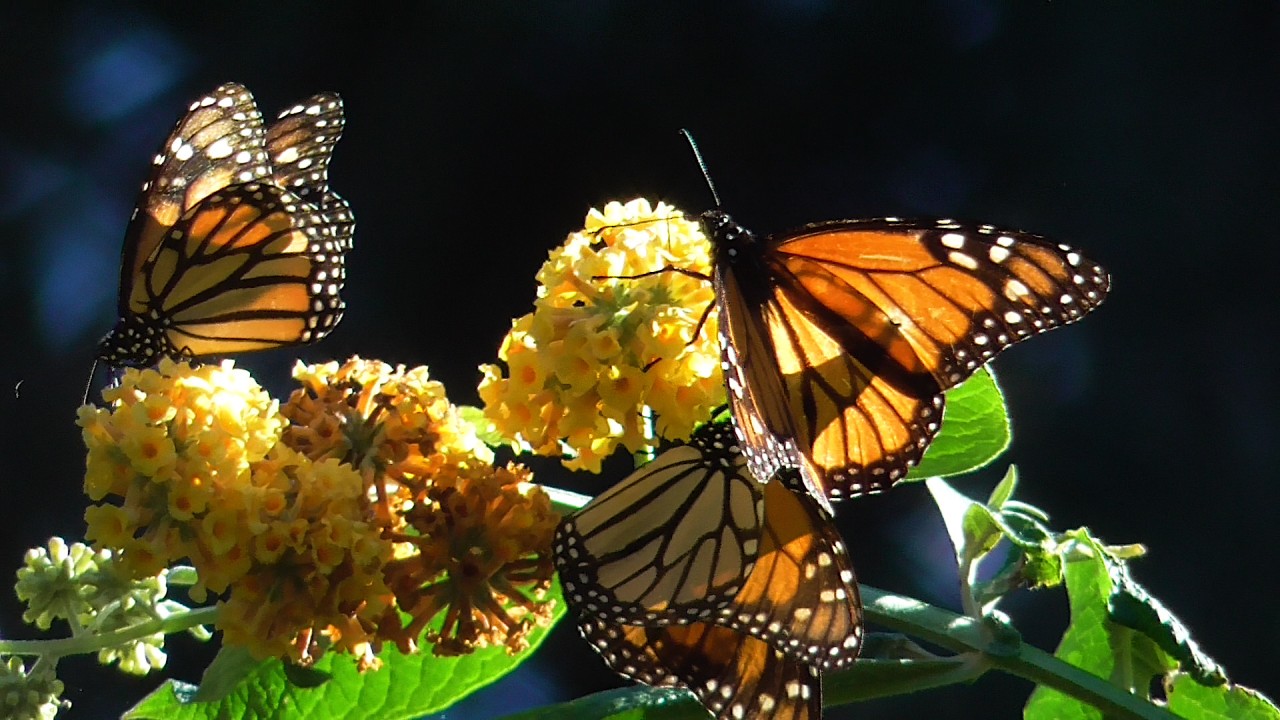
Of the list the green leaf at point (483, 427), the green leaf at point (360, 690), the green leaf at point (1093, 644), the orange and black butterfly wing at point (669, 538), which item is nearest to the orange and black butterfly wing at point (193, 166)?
the green leaf at point (483, 427)

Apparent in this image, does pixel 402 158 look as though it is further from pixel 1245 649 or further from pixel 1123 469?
pixel 1245 649

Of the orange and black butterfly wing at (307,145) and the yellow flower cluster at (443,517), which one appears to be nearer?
the yellow flower cluster at (443,517)

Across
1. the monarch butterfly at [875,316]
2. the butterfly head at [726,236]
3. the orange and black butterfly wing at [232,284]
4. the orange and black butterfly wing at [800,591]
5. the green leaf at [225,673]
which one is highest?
the orange and black butterfly wing at [232,284]

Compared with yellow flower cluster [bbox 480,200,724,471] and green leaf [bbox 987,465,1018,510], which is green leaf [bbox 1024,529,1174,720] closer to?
green leaf [bbox 987,465,1018,510]

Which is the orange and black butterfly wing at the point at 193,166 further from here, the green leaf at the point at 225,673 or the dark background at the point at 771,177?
the dark background at the point at 771,177

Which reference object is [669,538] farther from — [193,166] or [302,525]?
[193,166]
